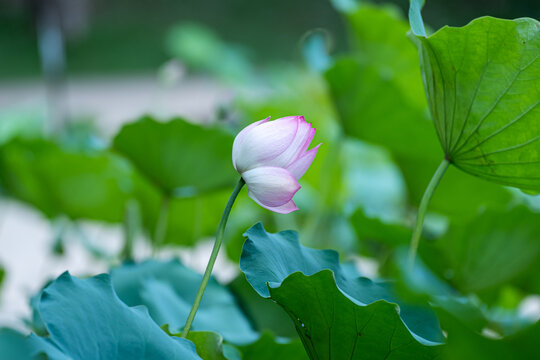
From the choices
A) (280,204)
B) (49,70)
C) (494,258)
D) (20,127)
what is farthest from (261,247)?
(49,70)

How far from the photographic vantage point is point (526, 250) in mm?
332

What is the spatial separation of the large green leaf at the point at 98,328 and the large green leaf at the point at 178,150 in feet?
0.66

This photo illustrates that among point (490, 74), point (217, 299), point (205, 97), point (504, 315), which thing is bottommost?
point (205, 97)

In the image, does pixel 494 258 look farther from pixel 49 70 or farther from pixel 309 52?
pixel 49 70

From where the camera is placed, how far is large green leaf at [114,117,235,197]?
391 mm

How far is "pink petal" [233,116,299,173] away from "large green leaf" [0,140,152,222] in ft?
0.90

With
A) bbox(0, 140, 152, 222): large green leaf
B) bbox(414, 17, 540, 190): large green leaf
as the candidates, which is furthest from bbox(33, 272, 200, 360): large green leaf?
bbox(0, 140, 152, 222): large green leaf

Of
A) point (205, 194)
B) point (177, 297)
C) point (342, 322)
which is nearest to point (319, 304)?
point (342, 322)

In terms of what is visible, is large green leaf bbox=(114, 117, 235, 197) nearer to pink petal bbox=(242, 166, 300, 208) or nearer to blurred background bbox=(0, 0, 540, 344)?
blurred background bbox=(0, 0, 540, 344)

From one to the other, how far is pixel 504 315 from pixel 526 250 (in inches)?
7.3

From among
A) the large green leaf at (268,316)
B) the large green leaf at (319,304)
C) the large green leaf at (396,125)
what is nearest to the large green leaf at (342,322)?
the large green leaf at (319,304)

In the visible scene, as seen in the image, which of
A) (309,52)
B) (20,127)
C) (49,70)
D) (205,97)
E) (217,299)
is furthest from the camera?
(205,97)

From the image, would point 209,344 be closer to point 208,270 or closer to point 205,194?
point 208,270

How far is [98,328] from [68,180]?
0.32 meters
